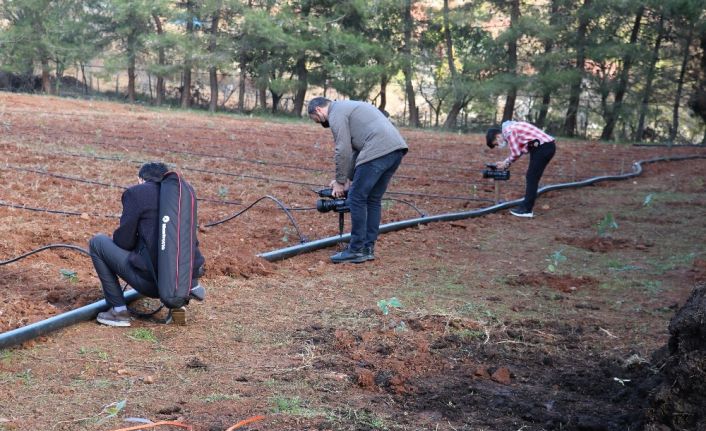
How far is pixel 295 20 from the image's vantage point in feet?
97.1

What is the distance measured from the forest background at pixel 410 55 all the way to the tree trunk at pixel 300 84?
0.05 m

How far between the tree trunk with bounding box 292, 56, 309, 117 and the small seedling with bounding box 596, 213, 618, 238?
78.0ft

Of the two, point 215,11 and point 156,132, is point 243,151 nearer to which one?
point 156,132

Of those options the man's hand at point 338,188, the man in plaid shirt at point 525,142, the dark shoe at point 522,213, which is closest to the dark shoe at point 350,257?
the man's hand at point 338,188

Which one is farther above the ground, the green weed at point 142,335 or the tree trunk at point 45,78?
the tree trunk at point 45,78

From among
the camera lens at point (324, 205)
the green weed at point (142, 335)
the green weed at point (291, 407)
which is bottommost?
the green weed at point (142, 335)

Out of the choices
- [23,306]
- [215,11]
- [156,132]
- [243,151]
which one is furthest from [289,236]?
[215,11]

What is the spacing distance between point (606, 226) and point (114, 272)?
6.07m

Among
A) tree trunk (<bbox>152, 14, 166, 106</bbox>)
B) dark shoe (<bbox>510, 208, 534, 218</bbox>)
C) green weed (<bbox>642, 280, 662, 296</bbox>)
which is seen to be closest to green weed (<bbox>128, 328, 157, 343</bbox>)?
green weed (<bbox>642, 280, 662, 296</bbox>)

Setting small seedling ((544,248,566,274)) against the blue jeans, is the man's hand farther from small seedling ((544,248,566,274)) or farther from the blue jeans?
small seedling ((544,248,566,274))

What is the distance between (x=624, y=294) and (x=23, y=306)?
4313 mm

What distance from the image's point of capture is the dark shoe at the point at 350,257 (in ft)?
22.5

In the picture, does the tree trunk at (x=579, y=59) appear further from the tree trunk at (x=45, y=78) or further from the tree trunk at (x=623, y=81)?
the tree trunk at (x=45, y=78)

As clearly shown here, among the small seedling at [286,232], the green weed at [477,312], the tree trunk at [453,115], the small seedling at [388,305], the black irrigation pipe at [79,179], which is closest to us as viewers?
the small seedling at [388,305]
